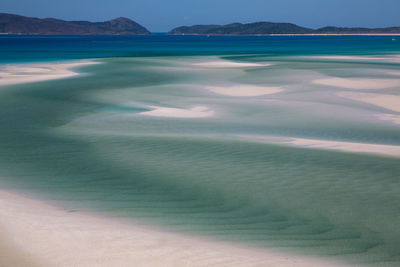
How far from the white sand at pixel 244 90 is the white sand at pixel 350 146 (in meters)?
7.82

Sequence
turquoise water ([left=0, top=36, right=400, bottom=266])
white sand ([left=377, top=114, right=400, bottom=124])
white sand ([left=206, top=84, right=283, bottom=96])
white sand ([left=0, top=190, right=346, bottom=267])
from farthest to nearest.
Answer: white sand ([left=206, top=84, right=283, bottom=96]) < white sand ([left=377, top=114, right=400, bottom=124]) < turquoise water ([left=0, top=36, right=400, bottom=266]) < white sand ([left=0, top=190, right=346, bottom=267])

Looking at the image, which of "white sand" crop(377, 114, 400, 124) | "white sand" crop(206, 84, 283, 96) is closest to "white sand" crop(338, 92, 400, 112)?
"white sand" crop(377, 114, 400, 124)

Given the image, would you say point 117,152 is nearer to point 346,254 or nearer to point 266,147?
point 266,147

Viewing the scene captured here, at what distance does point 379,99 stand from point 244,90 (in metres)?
5.36

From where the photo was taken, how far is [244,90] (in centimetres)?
1842

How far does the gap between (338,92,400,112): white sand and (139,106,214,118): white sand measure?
5558mm

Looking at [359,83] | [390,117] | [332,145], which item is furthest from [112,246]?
[359,83]

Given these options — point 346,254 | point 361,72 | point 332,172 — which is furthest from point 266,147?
point 361,72

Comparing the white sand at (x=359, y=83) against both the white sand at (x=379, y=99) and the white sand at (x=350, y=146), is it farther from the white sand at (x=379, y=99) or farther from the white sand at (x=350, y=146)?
the white sand at (x=350, y=146)

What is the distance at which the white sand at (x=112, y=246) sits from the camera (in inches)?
168

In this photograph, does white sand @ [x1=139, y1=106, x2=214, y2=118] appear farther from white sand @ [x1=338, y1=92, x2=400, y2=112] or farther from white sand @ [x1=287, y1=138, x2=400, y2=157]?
white sand @ [x1=338, y1=92, x2=400, y2=112]

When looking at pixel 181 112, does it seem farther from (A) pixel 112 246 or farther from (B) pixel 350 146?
(A) pixel 112 246

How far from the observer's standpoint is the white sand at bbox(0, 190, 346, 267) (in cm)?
427

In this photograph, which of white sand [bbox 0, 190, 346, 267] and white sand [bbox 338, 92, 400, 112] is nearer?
white sand [bbox 0, 190, 346, 267]
